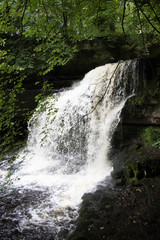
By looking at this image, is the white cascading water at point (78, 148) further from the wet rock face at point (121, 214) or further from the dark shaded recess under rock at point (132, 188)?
the wet rock face at point (121, 214)

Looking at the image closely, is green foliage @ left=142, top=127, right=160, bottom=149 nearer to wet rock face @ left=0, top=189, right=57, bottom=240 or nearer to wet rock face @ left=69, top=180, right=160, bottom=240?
wet rock face @ left=69, top=180, right=160, bottom=240

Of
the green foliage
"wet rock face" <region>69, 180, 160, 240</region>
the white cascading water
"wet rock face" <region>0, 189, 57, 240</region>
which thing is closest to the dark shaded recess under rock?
"wet rock face" <region>69, 180, 160, 240</region>

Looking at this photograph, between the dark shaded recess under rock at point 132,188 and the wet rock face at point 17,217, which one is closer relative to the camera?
the dark shaded recess under rock at point 132,188

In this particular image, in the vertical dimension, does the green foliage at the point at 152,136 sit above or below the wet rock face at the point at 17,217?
above

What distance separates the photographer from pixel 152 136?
582 cm

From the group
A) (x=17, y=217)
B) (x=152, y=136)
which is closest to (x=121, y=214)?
(x=17, y=217)

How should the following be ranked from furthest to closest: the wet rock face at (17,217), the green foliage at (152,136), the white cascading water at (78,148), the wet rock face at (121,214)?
the green foliage at (152,136), the white cascading water at (78,148), the wet rock face at (17,217), the wet rock face at (121,214)

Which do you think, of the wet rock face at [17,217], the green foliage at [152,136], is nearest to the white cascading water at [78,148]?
the wet rock face at [17,217]

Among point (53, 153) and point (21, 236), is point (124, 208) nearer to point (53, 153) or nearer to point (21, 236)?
point (21, 236)

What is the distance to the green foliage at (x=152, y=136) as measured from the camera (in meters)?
5.45

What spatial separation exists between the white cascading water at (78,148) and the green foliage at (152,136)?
3.65ft

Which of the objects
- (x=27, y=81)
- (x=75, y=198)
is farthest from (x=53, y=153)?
(x=27, y=81)

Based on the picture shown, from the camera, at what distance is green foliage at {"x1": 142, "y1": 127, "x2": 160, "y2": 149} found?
5.45 meters

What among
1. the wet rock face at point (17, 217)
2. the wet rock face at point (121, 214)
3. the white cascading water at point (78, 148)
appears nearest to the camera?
the wet rock face at point (121, 214)
